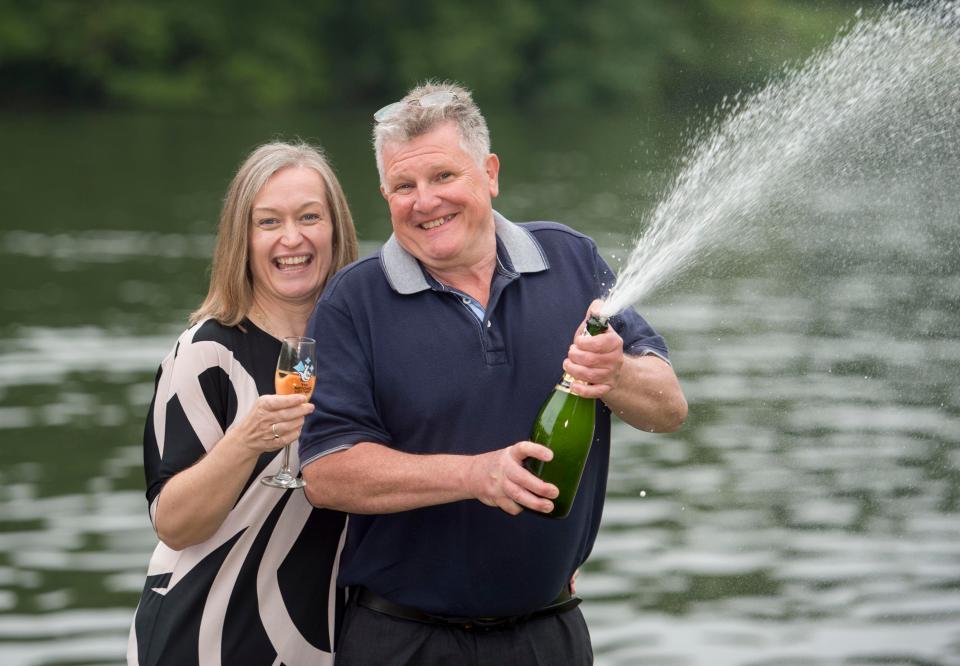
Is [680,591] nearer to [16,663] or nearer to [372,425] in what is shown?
[16,663]

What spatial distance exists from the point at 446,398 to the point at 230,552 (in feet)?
3.30

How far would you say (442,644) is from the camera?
5070 mm

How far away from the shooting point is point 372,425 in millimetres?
4941

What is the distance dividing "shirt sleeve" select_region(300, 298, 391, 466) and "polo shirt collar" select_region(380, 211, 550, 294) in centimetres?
20

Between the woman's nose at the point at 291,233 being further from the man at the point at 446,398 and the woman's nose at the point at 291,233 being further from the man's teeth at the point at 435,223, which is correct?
the man's teeth at the point at 435,223

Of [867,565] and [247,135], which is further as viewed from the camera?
[247,135]

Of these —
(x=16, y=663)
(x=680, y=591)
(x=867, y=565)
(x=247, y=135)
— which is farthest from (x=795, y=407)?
(x=247, y=135)

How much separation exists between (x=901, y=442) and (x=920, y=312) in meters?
8.49

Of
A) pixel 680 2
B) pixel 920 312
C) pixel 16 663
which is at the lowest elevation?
pixel 16 663

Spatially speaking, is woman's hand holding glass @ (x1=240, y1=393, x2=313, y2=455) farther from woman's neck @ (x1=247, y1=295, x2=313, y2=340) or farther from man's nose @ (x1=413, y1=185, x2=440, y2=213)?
man's nose @ (x1=413, y1=185, x2=440, y2=213)

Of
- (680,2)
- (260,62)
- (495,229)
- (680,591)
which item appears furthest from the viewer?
(260,62)

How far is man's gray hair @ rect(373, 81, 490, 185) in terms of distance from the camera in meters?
5.07

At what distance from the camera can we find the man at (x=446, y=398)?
4926 millimetres

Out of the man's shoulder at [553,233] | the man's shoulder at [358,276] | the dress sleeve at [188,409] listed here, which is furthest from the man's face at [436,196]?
the dress sleeve at [188,409]
